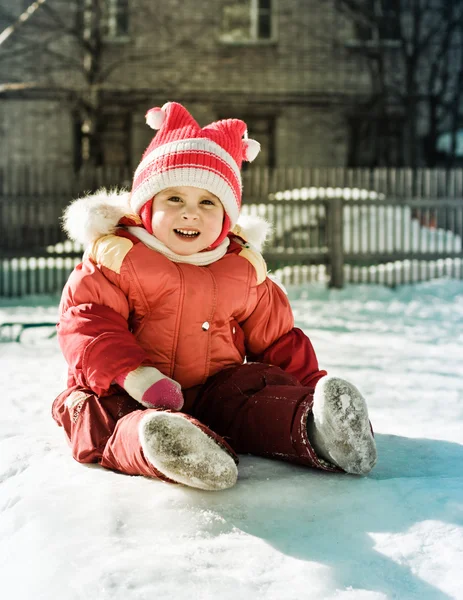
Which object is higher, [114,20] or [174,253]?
[114,20]

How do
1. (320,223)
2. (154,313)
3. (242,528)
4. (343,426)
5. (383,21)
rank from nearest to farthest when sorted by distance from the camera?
(242,528) → (343,426) → (154,313) → (320,223) → (383,21)

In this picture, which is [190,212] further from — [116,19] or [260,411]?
[116,19]

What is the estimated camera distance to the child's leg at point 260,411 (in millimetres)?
2234

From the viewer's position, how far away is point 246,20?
1568cm

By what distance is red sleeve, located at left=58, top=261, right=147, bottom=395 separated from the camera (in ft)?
7.48

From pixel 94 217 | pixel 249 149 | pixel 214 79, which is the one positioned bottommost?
pixel 94 217

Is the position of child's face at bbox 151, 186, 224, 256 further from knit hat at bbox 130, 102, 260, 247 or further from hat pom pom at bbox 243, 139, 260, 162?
hat pom pom at bbox 243, 139, 260, 162

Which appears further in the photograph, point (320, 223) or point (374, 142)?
point (374, 142)

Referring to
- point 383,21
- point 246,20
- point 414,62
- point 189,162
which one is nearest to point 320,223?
point 189,162

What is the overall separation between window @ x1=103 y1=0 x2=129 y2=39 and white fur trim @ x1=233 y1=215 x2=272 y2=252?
13.5 m

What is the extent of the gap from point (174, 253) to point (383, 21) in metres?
14.1

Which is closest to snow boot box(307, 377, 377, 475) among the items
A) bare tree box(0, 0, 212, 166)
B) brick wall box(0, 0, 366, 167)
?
bare tree box(0, 0, 212, 166)

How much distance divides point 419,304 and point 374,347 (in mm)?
2820

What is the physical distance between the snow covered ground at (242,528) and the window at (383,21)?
13754 mm
